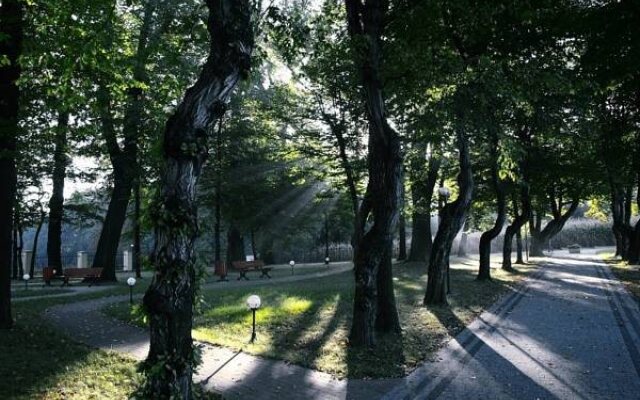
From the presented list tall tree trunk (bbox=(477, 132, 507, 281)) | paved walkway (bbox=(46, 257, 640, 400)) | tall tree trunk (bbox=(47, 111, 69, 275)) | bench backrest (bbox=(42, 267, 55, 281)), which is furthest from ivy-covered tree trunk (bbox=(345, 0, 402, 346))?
tall tree trunk (bbox=(47, 111, 69, 275))

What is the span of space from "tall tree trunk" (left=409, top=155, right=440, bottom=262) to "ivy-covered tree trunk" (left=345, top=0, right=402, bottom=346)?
15.3 metres

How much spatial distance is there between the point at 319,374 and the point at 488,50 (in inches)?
333

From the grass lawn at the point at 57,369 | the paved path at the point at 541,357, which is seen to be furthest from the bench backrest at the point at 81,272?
the paved path at the point at 541,357

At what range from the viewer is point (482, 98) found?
33.1ft

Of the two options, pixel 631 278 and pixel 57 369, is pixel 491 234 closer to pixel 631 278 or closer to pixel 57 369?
pixel 631 278

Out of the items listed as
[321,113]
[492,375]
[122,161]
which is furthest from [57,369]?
[321,113]

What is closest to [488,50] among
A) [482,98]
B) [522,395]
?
[482,98]

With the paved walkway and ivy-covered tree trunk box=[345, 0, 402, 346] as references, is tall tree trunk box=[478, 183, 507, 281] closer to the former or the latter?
the paved walkway

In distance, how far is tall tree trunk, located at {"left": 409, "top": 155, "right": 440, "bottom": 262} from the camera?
2620 cm

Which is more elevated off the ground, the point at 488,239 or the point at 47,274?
the point at 488,239

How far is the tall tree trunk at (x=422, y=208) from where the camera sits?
2620 cm

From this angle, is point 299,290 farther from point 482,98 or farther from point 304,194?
point 304,194

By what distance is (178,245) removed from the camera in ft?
15.2

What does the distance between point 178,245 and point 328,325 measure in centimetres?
665
